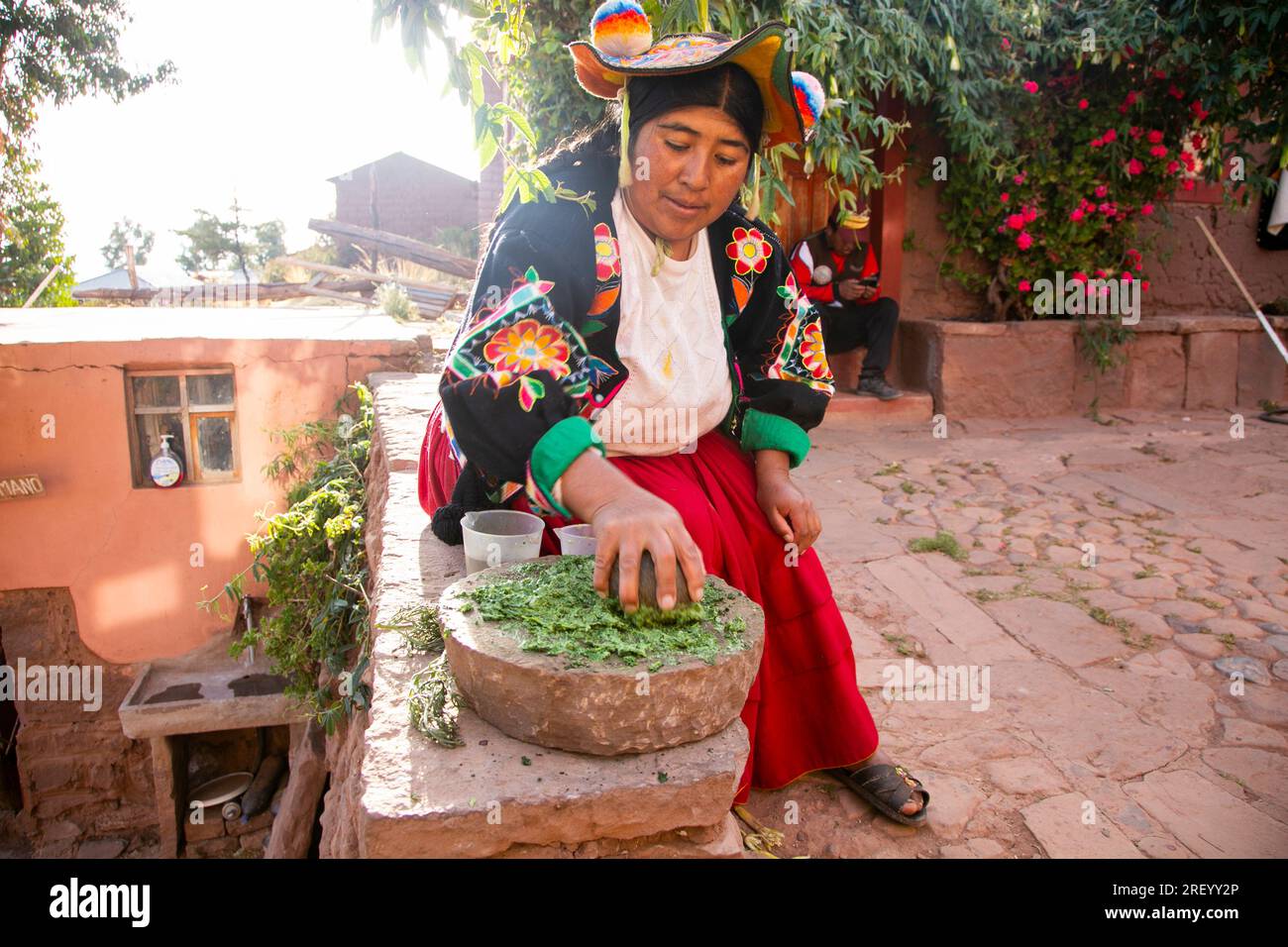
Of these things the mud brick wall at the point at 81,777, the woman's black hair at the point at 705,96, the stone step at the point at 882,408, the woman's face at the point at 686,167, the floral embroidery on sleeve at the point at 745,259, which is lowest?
the mud brick wall at the point at 81,777

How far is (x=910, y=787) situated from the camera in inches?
77.7

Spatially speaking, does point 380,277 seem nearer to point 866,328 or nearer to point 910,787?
point 866,328

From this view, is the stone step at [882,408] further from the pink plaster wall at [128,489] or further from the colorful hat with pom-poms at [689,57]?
the colorful hat with pom-poms at [689,57]

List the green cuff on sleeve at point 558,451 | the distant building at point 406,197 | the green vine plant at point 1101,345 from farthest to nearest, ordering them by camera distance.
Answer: the distant building at point 406,197 → the green vine plant at point 1101,345 → the green cuff on sleeve at point 558,451

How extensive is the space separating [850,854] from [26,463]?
20.0 feet

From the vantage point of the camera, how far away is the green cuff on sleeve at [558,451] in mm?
1622

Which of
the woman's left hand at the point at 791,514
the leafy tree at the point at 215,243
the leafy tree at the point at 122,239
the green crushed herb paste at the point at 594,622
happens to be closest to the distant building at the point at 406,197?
the leafy tree at the point at 215,243

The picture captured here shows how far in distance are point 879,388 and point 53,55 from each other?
47.8 feet

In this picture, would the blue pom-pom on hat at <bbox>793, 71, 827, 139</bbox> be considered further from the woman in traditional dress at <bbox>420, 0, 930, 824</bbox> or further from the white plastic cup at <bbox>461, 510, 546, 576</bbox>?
→ the white plastic cup at <bbox>461, 510, 546, 576</bbox>

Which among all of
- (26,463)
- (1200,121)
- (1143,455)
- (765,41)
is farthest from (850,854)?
(1200,121)

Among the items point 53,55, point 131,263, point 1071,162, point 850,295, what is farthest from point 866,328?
point 53,55

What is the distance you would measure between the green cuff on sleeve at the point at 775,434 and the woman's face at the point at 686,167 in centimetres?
47

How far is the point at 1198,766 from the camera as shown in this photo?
2.32m
